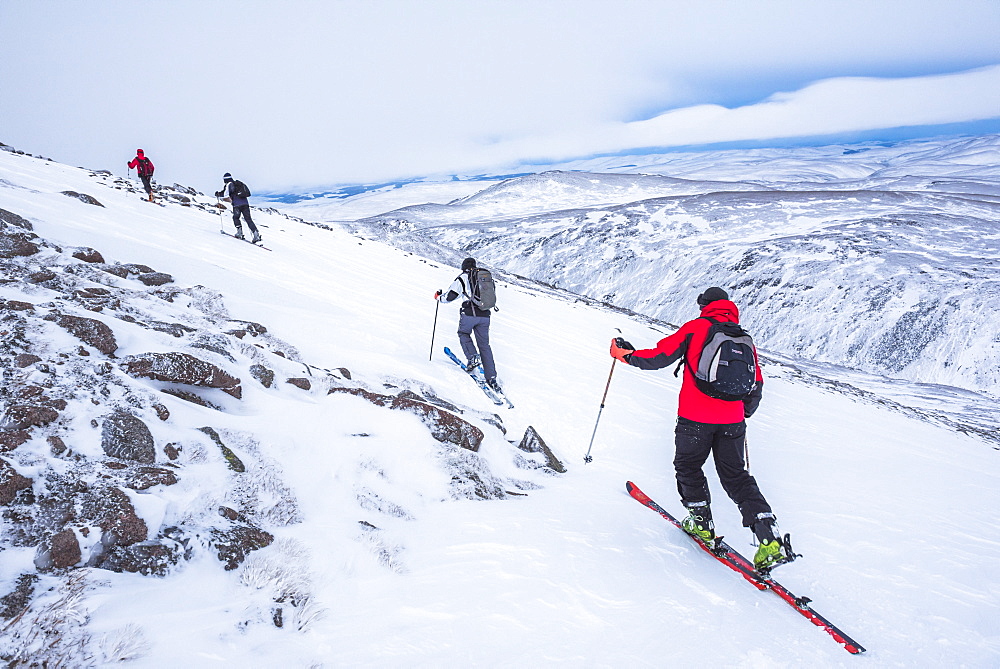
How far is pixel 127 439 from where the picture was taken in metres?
4.27

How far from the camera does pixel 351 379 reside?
26.7ft

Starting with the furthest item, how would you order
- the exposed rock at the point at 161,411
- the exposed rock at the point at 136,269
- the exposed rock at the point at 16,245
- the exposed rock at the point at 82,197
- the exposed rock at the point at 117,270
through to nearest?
the exposed rock at the point at 82,197, the exposed rock at the point at 136,269, the exposed rock at the point at 117,270, the exposed rock at the point at 16,245, the exposed rock at the point at 161,411

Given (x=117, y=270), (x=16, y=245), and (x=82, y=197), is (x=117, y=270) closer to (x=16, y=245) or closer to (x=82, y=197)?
(x=16, y=245)

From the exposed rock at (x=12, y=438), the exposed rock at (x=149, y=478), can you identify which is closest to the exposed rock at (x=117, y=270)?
the exposed rock at (x=12, y=438)

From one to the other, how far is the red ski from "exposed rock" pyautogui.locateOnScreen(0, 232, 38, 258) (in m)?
11.2

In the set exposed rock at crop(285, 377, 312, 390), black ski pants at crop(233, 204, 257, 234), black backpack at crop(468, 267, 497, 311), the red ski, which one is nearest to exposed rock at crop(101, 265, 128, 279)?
exposed rock at crop(285, 377, 312, 390)

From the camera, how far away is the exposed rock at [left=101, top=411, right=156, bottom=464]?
4180 millimetres

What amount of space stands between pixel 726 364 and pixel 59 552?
575cm

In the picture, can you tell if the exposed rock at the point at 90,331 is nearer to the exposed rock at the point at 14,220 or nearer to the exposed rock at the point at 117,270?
the exposed rock at the point at 117,270

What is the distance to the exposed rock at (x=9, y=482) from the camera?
325 cm

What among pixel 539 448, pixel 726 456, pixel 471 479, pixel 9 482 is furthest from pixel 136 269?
pixel 726 456

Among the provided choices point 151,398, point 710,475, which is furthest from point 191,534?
point 710,475

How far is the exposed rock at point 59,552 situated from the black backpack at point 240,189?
53.3ft

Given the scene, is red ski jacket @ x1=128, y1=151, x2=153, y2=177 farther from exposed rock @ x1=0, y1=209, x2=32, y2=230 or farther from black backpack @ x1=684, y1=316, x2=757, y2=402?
black backpack @ x1=684, y1=316, x2=757, y2=402
